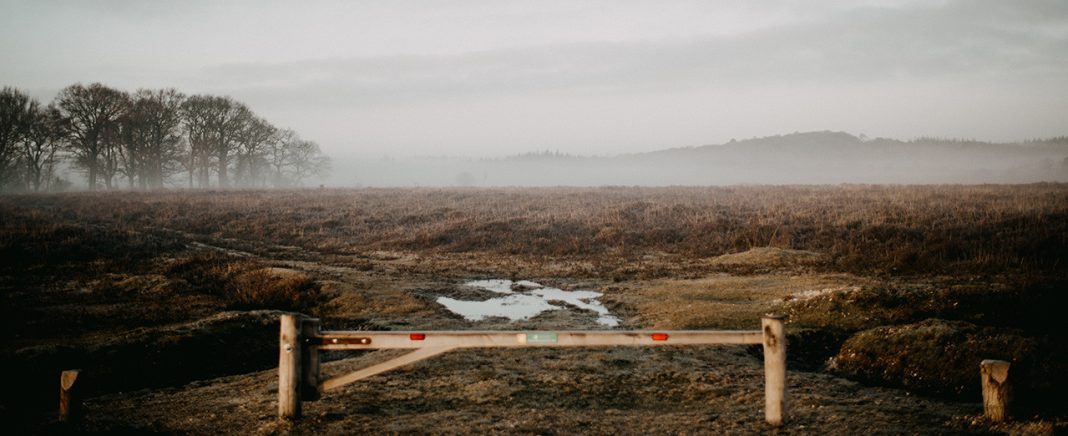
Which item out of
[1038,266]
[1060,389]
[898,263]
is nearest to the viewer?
[1060,389]

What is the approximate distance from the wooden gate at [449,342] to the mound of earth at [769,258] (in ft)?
42.6

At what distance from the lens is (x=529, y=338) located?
5652mm

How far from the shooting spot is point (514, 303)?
14.5m

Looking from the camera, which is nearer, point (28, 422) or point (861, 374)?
point (28, 422)

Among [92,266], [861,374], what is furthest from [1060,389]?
[92,266]

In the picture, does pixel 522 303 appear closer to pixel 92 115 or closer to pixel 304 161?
pixel 92 115

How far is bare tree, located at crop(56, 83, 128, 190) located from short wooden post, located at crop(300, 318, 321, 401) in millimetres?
63449

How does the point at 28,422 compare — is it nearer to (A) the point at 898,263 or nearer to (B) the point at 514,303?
(B) the point at 514,303

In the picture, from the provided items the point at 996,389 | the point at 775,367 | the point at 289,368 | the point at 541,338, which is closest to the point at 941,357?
the point at 996,389

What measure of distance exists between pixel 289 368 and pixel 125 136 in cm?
6521

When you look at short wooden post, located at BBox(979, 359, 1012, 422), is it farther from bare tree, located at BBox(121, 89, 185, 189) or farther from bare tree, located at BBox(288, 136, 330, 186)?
bare tree, located at BBox(288, 136, 330, 186)

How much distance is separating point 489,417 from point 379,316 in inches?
258

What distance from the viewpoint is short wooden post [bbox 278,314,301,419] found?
5844mm

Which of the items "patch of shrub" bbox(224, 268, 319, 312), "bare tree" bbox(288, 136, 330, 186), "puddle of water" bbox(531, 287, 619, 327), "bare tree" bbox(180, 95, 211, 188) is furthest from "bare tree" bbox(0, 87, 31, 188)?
"puddle of water" bbox(531, 287, 619, 327)
